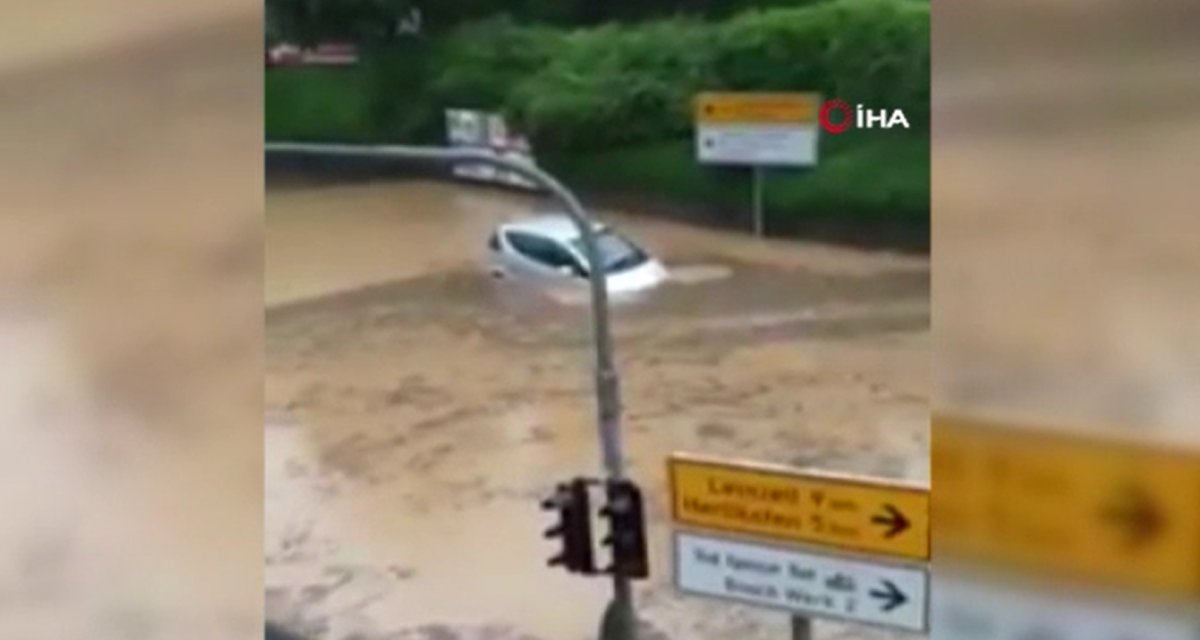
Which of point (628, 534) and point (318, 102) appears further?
point (318, 102)

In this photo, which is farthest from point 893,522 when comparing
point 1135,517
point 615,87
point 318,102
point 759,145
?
point 318,102

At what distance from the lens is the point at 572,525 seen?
169 centimetres

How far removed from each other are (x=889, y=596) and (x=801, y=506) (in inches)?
4.3

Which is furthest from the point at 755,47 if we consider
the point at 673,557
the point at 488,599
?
the point at 488,599

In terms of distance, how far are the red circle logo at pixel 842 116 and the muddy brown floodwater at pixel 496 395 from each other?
0.10m

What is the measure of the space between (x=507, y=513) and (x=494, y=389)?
117 millimetres

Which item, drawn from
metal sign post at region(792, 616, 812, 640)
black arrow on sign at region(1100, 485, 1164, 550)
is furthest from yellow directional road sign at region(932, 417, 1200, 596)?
metal sign post at region(792, 616, 812, 640)

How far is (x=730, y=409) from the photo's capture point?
1632mm

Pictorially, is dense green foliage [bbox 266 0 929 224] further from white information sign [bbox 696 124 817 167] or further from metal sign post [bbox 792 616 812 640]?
metal sign post [bbox 792 616 812 640]

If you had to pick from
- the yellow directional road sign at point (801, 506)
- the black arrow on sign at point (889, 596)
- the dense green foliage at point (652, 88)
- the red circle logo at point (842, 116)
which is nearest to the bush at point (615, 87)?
the dense green foliage at point (652, 88)

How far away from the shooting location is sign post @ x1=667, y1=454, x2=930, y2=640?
158 cm

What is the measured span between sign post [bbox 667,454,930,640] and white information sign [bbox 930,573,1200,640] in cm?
2

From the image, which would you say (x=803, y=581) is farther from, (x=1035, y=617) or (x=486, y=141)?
(x=486, y=141)

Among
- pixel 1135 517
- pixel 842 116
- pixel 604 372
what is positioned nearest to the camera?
pixel 1135 517
